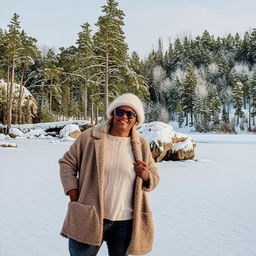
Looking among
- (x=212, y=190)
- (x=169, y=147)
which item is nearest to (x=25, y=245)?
(x=212, y=190)

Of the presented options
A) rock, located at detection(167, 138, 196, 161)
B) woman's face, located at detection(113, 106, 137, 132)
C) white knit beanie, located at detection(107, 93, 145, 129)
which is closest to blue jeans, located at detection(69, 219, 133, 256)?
woman's face, located at detection(113, 106, 137, 132)

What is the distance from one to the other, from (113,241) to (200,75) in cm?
7853

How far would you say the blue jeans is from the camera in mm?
2303

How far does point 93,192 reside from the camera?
90.3 inches

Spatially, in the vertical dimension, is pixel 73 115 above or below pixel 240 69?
below

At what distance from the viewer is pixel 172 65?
275ft

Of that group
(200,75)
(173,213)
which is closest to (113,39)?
(173,213)

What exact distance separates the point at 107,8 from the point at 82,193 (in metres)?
24.9

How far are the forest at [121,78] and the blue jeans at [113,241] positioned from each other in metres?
20.8

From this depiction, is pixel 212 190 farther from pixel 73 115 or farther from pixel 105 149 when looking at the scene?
pixel 73 115

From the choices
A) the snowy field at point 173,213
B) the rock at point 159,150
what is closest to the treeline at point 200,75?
the rock at point 159,150

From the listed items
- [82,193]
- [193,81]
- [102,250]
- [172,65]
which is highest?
[172,65]

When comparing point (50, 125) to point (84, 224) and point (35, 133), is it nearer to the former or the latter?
point (35, 133)

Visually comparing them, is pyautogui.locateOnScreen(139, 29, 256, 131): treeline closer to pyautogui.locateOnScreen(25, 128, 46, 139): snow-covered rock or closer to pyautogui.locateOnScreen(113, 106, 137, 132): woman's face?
pyautogui.locateOnScreen(25, 128, 46, 139): snow-covered rock
